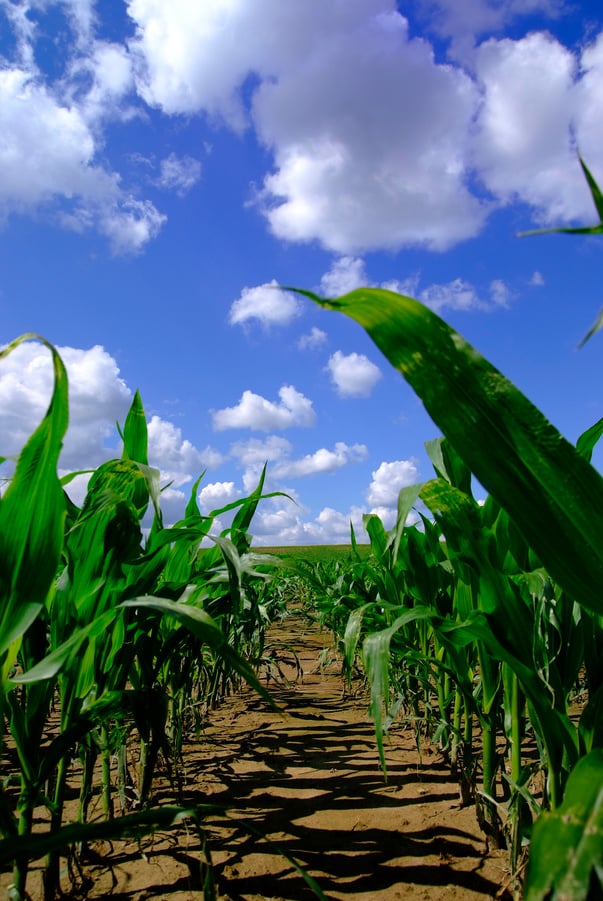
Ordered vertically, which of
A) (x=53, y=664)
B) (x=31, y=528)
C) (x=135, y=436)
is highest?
(x=135, y=436)

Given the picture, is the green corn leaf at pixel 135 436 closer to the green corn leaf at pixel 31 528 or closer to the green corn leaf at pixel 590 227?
the green corn leaf at pixel 31 528

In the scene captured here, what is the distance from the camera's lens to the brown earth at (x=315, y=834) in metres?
1.36

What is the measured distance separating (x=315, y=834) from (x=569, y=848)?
1.42m

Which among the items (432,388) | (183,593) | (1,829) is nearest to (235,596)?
(183,593)

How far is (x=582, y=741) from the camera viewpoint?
3.25 ft

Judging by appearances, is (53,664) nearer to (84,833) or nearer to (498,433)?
(84,833)

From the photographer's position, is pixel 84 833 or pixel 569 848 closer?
pixel 569 848

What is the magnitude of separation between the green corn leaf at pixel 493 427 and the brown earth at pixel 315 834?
0.62 m

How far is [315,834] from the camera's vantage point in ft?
5.32

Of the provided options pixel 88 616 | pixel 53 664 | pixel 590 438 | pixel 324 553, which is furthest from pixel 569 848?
pixel 324 553

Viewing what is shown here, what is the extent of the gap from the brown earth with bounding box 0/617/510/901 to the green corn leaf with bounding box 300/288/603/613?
2.04 feet

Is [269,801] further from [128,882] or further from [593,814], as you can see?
[593,814]

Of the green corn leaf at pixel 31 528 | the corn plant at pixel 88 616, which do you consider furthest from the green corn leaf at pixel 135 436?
the green corn leaf at pixel 31 528

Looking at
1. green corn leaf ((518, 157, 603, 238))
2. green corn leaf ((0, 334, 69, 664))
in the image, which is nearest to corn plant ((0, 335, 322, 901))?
green corn leaf ((0, 334, 69, 664))
